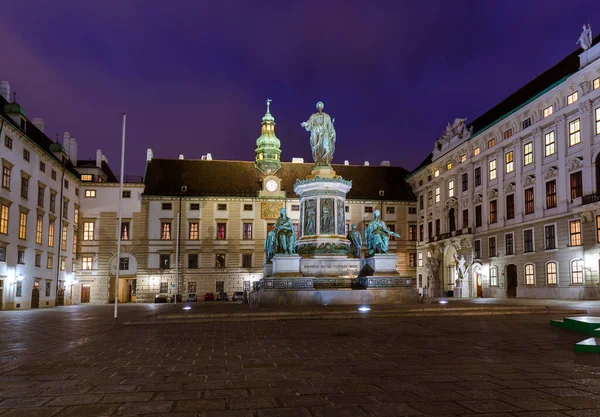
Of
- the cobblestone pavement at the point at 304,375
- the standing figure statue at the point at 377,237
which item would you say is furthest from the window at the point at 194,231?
the cobblestone pavement at the point at 304,375

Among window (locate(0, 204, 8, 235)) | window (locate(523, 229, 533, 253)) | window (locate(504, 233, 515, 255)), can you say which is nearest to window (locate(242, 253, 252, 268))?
window (locate(504, 233, 515, 255))

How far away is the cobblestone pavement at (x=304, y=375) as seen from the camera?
17.2 feet

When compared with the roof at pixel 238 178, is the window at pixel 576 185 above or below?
below

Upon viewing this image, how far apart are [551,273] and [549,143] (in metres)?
9.24

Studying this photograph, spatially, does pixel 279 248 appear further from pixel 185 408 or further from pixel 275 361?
pixel 185 408

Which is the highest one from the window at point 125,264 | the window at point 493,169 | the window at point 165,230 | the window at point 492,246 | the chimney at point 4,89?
the chimney at point 4,89

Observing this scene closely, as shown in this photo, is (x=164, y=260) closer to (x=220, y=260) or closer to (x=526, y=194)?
(x=220, y=260)

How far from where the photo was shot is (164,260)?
60406 millimetres

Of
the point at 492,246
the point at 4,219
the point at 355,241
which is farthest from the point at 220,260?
the point at 355,241

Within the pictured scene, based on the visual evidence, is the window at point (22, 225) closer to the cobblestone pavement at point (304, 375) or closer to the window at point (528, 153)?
the cobblestone pavement at point (304, 375)

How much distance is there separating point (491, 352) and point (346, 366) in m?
2.73

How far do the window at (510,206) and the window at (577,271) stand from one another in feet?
28.8

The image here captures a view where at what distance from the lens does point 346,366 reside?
7.71 metres

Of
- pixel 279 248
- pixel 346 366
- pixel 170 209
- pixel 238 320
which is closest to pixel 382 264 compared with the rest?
pixel 279 248
